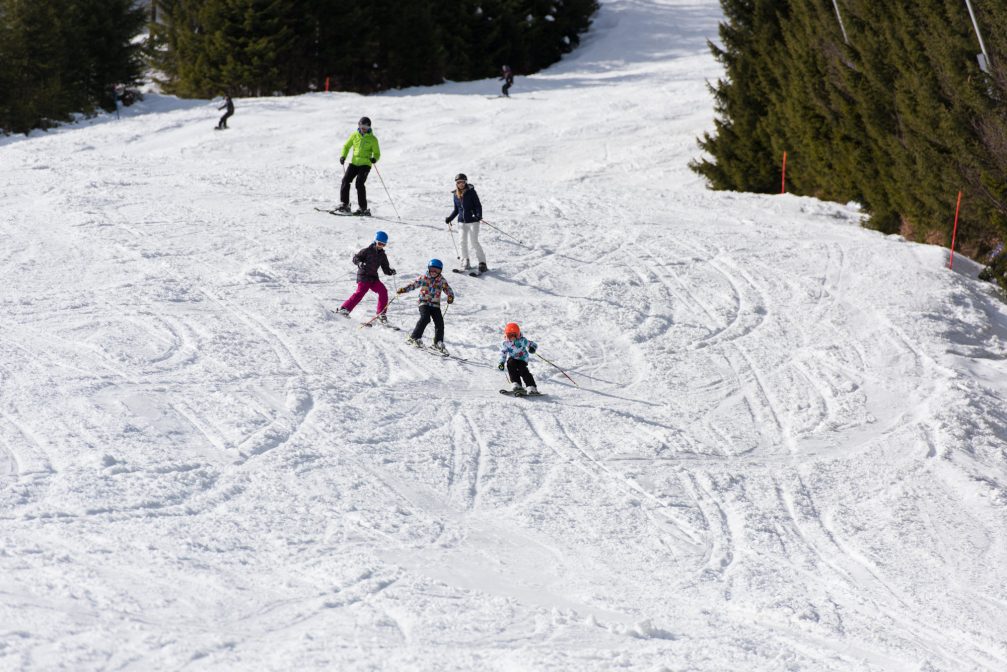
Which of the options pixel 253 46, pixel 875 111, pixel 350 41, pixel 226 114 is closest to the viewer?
pixel 875 111

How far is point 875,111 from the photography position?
20109 mm

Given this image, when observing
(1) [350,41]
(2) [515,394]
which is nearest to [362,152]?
(2) [515,394]

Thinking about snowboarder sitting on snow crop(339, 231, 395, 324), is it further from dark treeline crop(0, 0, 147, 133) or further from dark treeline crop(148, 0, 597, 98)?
dark treeline crop(148, 0, 597, 98)

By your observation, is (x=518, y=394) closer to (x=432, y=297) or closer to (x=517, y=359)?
(x=517, y=359)

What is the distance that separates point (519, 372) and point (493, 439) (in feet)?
4.89

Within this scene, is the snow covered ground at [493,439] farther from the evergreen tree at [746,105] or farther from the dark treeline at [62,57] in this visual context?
the dark treeline at [62,57]

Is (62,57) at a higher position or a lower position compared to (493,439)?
higher

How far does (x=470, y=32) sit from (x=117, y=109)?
16.2m

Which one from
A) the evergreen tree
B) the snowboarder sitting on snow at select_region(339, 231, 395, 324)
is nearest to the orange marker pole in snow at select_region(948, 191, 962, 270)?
the evergreen tree

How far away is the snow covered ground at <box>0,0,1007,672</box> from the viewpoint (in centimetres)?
737

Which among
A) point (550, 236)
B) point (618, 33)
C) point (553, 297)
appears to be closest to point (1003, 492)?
point (553, 297)

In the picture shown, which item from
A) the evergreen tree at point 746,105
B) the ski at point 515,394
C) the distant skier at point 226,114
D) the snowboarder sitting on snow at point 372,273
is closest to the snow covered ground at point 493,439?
the ski at point 515,394

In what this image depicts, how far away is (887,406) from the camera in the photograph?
13.3m

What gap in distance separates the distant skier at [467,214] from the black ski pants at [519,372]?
13.8 ft
